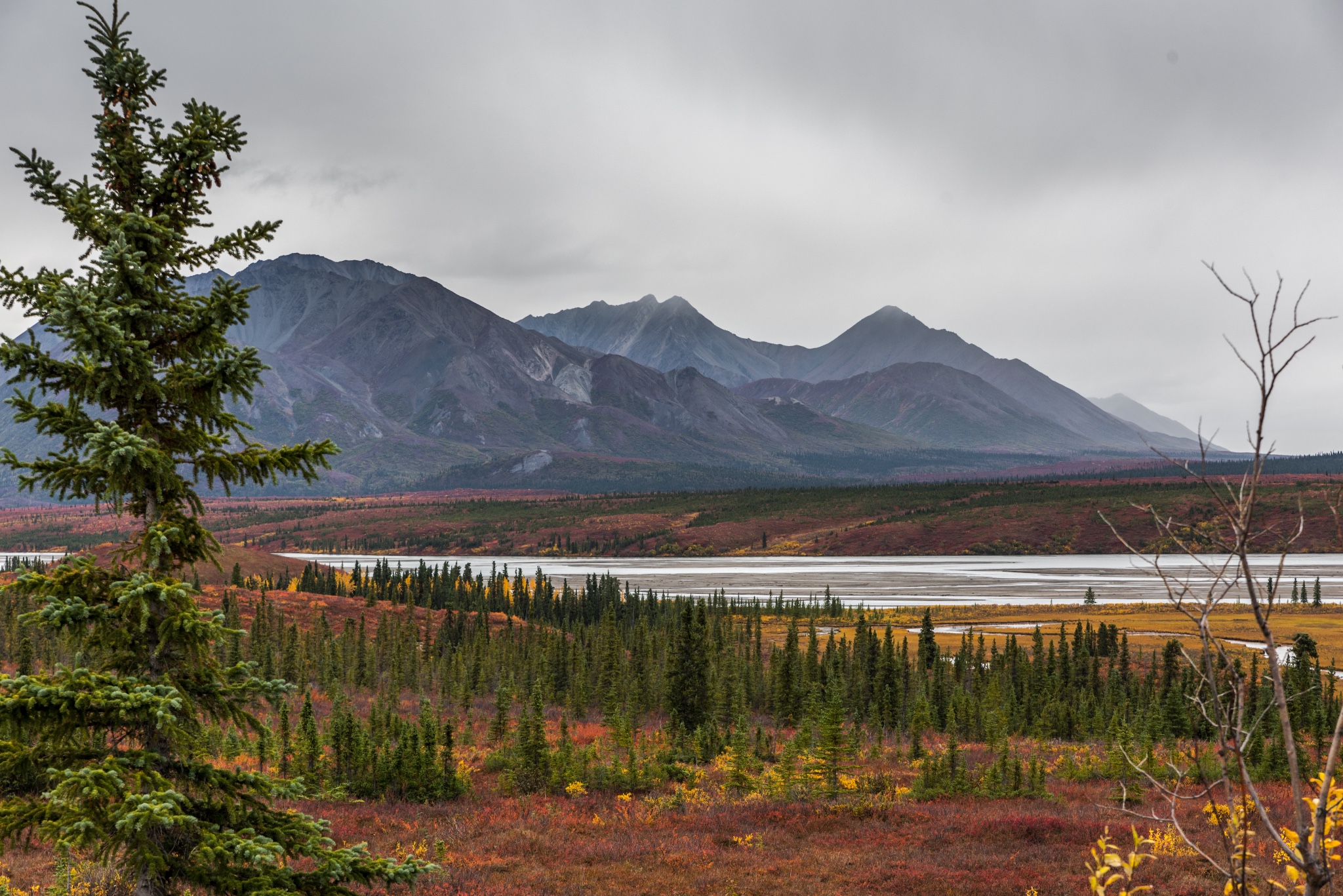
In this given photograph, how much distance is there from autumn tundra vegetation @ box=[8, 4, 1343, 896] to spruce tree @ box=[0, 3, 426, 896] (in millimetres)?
37

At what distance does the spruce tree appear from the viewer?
6.93 metres

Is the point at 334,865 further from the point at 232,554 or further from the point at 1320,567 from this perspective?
the point at 1320,567

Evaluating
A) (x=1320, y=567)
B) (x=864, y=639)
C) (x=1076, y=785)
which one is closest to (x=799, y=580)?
(x=864, y=639)

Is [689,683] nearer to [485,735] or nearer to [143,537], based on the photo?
[485,735]

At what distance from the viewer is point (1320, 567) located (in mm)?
135625

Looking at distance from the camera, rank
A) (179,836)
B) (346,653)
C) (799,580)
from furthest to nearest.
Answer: (799,580) < (346,653) < (179,836)

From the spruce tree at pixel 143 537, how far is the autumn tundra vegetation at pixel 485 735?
37 mm

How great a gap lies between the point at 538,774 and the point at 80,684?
61.8 feet

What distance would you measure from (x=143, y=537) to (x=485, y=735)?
30.3 meters

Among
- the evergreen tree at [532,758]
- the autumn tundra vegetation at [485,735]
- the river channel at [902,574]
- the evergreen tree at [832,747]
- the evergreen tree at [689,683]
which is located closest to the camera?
the autumn tundra vegetation at [485,735]

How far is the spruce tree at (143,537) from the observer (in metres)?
6.93

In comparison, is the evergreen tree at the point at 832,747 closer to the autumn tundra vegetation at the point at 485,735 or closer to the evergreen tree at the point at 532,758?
the autumn tundra vegetation at the point at 485,735

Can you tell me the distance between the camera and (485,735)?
35500mm

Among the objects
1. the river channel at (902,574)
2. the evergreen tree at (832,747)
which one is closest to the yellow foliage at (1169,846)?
the evergreen tree at (832,747)
